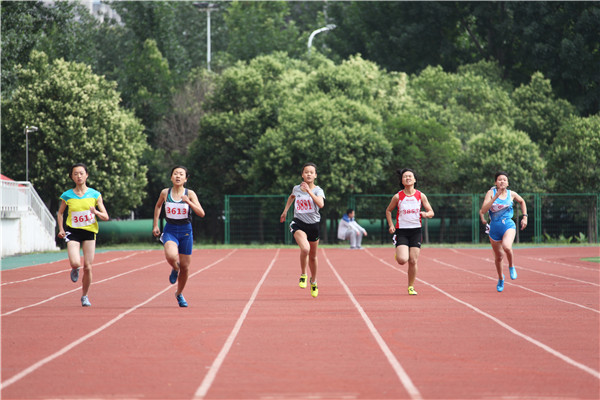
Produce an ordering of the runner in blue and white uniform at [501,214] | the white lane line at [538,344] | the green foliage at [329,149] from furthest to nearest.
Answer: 1. the green foliage at [329,149]
2. the runner in blue and white uniform at [501,214]
3. the white lane line at [538,344]

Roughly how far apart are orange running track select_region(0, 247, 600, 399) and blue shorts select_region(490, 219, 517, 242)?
892 millimetres

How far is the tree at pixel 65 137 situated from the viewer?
3916 cm

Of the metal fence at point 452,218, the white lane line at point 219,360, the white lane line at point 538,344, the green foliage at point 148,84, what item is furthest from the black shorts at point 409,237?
the green foliage at point 148,84

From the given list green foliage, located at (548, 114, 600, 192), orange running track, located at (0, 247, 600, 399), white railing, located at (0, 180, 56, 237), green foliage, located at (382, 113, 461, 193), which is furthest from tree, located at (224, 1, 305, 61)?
orange running track, located at (0, 247, 600, 399)

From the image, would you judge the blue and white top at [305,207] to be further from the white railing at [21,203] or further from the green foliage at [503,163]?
the green foliage at [503,163]

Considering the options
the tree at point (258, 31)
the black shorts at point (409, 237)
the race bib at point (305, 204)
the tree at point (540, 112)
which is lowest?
the black shorts at point (409, 237)

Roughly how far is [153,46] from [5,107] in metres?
19.0

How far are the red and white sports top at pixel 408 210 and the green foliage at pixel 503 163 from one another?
88.4ft

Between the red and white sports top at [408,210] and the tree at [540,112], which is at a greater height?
the tree at [540,112]

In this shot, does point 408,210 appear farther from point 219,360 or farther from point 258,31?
point 258,31

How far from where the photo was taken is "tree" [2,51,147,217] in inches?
1542

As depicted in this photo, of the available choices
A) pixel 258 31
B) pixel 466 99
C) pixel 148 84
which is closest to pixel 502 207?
pixel 466 99

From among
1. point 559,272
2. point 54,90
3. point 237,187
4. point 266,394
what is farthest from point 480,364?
point 237,187

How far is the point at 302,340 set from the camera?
9.44 m
